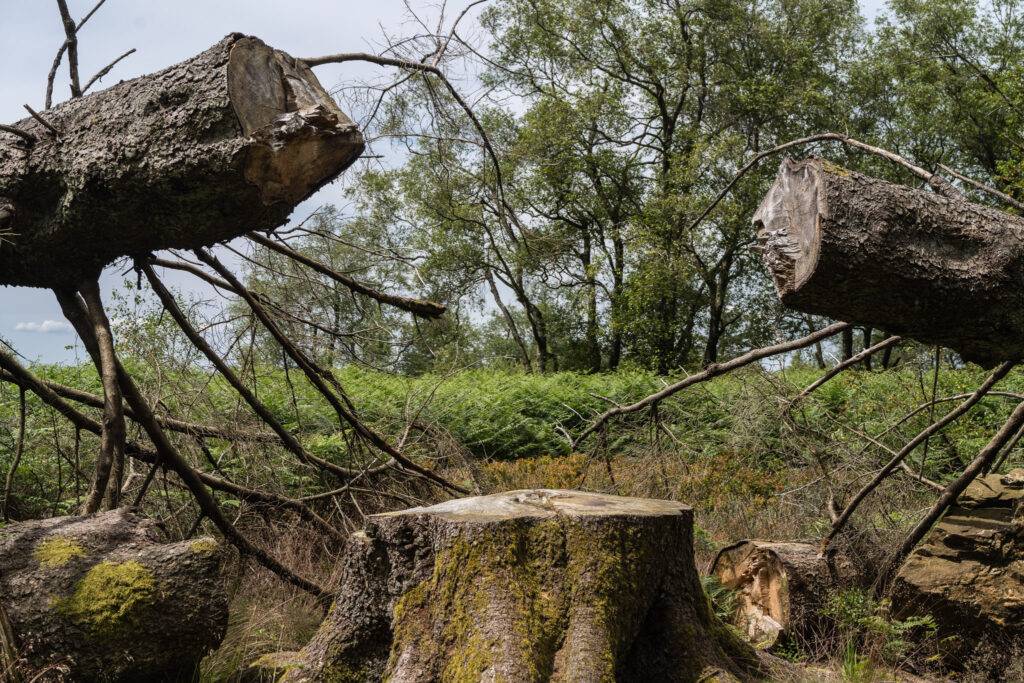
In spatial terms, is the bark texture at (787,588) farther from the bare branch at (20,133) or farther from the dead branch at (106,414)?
the bare branch at (20,133)

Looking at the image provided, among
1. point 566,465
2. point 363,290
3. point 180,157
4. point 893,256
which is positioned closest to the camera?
point 893,256

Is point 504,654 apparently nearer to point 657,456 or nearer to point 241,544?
point 241,544

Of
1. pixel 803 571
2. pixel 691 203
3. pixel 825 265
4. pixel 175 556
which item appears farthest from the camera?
pixel 691 203

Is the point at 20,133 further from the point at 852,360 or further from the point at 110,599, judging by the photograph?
the point at 852,360

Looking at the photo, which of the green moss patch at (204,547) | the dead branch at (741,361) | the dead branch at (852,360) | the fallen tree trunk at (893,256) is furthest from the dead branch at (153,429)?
the dead branch at (852,360)

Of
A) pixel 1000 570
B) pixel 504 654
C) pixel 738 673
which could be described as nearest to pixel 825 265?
pixel 504 654

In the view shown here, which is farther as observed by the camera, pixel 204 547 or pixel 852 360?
pixel 852 360

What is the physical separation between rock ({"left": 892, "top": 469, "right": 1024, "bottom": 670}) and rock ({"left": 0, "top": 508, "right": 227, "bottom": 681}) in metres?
3.88

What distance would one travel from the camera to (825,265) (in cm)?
228

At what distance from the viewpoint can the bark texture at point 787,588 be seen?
483 centimetres

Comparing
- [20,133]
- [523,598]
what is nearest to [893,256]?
[523,598]

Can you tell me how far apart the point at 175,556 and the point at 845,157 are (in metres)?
22.1

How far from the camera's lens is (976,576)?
4.36 m

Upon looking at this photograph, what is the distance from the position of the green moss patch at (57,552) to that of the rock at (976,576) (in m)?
4.43
